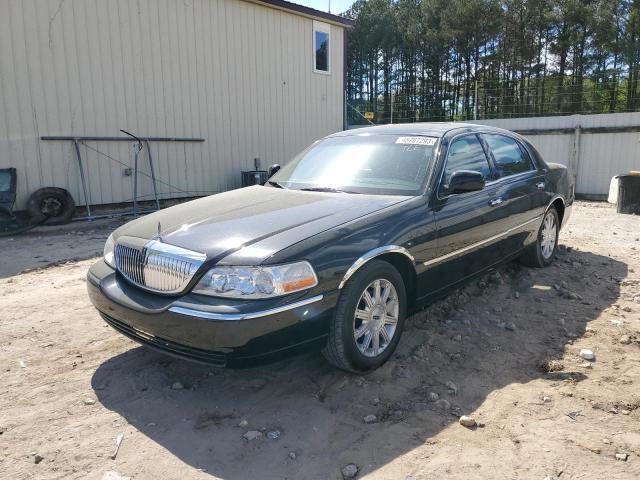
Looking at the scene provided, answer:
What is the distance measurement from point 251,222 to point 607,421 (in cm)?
236

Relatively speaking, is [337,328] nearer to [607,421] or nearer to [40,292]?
[607,421]

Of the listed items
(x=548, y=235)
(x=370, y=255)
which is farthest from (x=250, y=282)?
(x=548, y=235)

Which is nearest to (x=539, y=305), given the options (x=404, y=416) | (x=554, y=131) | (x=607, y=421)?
(x=607, y=421)

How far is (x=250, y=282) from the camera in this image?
110 inches

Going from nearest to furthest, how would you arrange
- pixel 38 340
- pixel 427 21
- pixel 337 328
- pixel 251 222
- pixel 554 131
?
pixel 337 328, pixel 251 222, pixel 38 340, pixel 554 131, pixel 427 21

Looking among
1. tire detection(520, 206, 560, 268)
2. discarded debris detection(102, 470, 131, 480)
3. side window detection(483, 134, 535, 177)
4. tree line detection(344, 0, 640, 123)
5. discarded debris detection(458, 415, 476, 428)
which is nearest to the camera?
discarded debris detection(102, 470, 131, 480)

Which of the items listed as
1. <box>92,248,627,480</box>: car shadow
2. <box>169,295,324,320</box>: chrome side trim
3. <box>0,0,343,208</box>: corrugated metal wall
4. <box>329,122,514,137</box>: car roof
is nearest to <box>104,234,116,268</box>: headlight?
<box>92,248,627,480</box>: car shadow

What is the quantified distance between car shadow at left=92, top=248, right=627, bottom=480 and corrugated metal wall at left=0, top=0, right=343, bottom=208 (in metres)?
6.92

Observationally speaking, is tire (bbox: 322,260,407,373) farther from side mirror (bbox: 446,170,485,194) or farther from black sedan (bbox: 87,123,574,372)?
side mirror (bbox: 446,170,485,194)

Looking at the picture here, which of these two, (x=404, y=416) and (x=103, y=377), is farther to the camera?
(x=103, y=377)

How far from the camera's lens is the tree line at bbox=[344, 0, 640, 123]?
25714 mm

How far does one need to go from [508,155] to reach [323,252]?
2.95 meters

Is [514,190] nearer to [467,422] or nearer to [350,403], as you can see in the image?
[467,422]

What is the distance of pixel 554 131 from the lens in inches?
539
